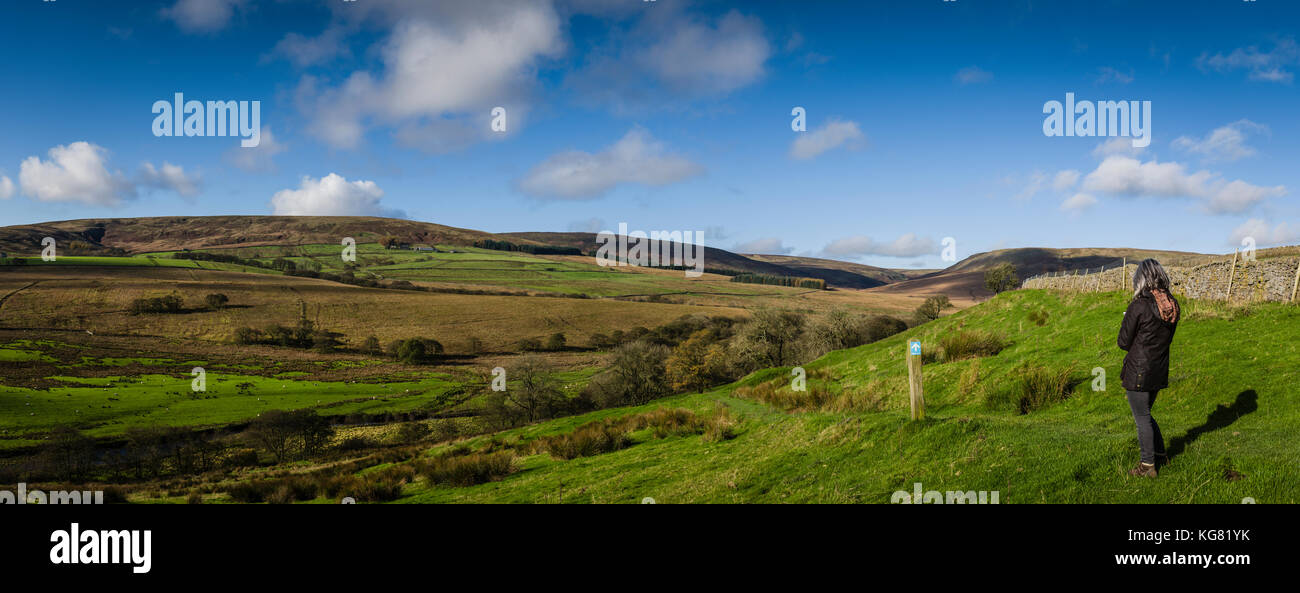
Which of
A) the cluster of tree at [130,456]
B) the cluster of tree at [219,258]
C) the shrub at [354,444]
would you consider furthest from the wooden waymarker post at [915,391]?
the cluster of tree at [219,258]

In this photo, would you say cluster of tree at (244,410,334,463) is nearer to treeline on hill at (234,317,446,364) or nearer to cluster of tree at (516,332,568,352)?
treeline on hill at (234,317,446,364)

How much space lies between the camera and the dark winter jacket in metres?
7.12

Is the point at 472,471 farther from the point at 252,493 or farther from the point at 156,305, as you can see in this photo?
the point at 156,305

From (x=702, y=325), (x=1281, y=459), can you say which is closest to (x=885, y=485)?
(x=1281, y=459)

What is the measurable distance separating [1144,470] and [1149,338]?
69.4 inches

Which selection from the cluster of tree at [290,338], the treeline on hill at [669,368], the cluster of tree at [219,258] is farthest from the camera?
the cluster of tree at [219,258]

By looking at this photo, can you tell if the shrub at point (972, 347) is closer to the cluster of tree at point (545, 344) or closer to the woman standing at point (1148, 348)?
the woman standing at point (1148, 348)

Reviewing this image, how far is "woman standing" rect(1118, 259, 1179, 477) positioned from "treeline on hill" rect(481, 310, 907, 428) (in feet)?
156

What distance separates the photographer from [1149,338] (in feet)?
23.7

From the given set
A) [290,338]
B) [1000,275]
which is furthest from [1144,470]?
[290,338]

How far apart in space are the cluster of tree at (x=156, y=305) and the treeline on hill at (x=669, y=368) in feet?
292

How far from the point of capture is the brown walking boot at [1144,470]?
7.13 meters
